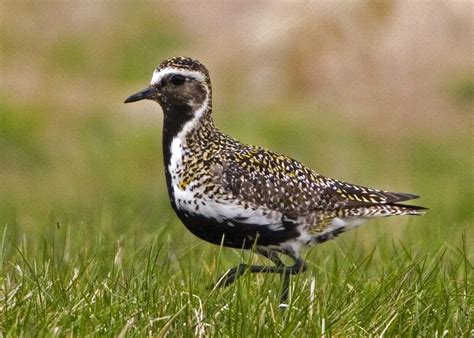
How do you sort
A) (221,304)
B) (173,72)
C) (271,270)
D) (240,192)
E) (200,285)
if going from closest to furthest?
(221,304)
(200,285)
(271,270)
(240,192)
(173,72)

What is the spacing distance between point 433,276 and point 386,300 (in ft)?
1.52

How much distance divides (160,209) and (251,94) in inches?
198

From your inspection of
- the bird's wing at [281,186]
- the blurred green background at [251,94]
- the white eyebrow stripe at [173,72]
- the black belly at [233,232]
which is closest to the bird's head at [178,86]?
the white eyebrow stripe at [173,72]

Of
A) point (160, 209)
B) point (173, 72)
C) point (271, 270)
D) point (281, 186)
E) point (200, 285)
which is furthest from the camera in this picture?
point (160, 209)

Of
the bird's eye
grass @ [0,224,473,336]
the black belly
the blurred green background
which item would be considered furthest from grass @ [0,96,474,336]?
the blurred green background

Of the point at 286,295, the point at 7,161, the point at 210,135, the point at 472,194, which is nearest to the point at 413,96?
the point at 472,194

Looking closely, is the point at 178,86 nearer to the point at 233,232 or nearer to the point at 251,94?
the point at 233,232

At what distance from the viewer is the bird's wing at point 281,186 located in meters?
6.33

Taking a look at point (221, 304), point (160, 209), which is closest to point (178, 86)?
point (221, 304)

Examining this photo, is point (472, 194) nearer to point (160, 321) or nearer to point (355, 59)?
point (355, 59)

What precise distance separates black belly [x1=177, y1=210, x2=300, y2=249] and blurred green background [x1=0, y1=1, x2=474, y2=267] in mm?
3514

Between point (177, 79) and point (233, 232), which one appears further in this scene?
point (177, 79)

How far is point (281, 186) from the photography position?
646 cm

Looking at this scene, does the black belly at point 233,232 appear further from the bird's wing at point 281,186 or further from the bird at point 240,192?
the bird's wing at point 281,186
